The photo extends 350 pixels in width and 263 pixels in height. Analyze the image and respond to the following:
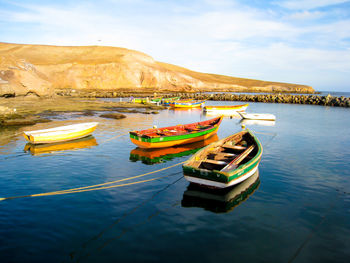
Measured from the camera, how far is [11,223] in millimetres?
9453

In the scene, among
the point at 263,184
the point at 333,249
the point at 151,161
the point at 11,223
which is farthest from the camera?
the point at 151,161

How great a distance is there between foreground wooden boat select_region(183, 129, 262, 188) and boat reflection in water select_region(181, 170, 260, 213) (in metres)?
0.58

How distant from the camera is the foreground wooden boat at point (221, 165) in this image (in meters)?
11.6

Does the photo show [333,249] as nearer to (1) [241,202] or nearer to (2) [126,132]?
(1) [241,202]

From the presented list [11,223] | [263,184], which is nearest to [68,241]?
[11,223]

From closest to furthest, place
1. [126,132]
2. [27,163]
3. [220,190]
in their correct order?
1. [220,190]
2. [27,163]
3. [126,132]

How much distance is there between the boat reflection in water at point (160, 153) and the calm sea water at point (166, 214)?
37 centimetres

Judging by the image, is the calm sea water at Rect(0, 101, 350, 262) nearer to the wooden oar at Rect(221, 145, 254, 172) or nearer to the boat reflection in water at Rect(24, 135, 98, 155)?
the wooden oar at Rect(221, 145, 254, 172)

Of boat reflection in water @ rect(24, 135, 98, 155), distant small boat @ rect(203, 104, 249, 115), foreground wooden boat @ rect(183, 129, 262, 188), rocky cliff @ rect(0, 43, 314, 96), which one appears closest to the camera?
foreground wooden boat @ rect(183, 129, 262, 188)

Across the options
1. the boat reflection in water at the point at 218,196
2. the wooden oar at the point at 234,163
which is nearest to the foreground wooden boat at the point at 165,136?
the wooden oar at the point at 234,163

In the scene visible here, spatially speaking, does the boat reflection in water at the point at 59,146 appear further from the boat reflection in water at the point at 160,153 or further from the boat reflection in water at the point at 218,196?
the boat reflection in water at the point at 218,196

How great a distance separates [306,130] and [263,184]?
72.5ft

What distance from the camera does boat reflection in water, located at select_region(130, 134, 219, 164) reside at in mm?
18312

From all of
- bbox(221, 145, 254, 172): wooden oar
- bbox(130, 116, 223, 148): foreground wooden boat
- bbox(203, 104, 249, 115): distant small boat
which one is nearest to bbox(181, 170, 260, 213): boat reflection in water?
bbox(221, 145, 254, 172): wooden oar
